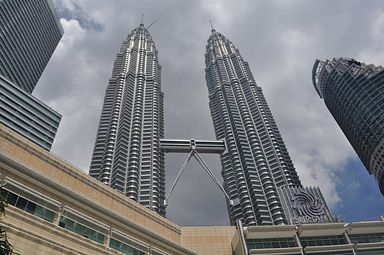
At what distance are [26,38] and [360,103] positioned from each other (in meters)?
136

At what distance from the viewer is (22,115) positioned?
10769 centimetres

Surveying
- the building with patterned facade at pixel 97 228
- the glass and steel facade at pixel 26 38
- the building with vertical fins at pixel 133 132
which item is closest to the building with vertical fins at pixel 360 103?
the building with vertical fins at pixel 133 132

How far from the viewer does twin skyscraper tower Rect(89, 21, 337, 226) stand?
11481 centimetres

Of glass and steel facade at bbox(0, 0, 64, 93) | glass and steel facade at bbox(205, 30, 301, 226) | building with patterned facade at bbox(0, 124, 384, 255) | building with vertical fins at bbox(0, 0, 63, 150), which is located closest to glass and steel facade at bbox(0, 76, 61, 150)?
building with vertical fins at bbox(0, 0, 63, 150)

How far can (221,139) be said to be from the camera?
127625mm

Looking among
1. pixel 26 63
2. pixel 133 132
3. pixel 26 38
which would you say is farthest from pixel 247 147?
pixel 26 38

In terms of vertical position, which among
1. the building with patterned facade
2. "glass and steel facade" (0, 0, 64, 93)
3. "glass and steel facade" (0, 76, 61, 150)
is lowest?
the building with patterned facade

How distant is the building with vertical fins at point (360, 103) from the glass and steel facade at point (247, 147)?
29175 millimetres

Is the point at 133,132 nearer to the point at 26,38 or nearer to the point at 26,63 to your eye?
the point at 26,63

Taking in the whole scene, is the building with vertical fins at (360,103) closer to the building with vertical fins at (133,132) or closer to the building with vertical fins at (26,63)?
the building with vertical fins at (133,132)

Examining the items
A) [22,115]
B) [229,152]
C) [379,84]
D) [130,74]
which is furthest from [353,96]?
[22,115]

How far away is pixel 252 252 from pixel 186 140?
214 ft

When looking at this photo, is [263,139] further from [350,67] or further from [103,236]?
[103,236]

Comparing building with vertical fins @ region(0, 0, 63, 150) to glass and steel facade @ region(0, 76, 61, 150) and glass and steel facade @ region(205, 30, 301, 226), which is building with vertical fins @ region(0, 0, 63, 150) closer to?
glass and steel facade @ region(0, 76, 61, 150)
